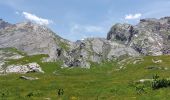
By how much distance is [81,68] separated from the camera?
199625 mm

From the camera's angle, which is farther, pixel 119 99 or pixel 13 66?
pixel 13 66

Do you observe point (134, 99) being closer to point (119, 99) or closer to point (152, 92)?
point (119, 99)

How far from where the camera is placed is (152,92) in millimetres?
50812

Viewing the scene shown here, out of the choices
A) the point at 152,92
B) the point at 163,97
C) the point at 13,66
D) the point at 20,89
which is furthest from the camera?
the point at 13,66

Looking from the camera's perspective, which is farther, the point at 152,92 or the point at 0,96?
the point at 0,96

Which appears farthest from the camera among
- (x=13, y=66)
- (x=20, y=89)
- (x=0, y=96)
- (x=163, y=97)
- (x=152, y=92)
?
(x=13, y=66)

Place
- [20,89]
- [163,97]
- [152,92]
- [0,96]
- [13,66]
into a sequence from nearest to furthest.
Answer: [163,97], [152,92], [0,96], [20,89], [13,66]

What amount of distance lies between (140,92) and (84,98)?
328 inches

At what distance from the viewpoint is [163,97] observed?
150ft

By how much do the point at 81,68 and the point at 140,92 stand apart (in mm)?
147687

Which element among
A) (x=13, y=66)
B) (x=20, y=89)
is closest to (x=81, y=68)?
(x=13, y=66)

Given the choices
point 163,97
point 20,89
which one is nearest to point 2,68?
point 20,89

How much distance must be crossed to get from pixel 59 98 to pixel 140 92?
469 inches

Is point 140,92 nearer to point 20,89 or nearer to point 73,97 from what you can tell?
point 73,97
